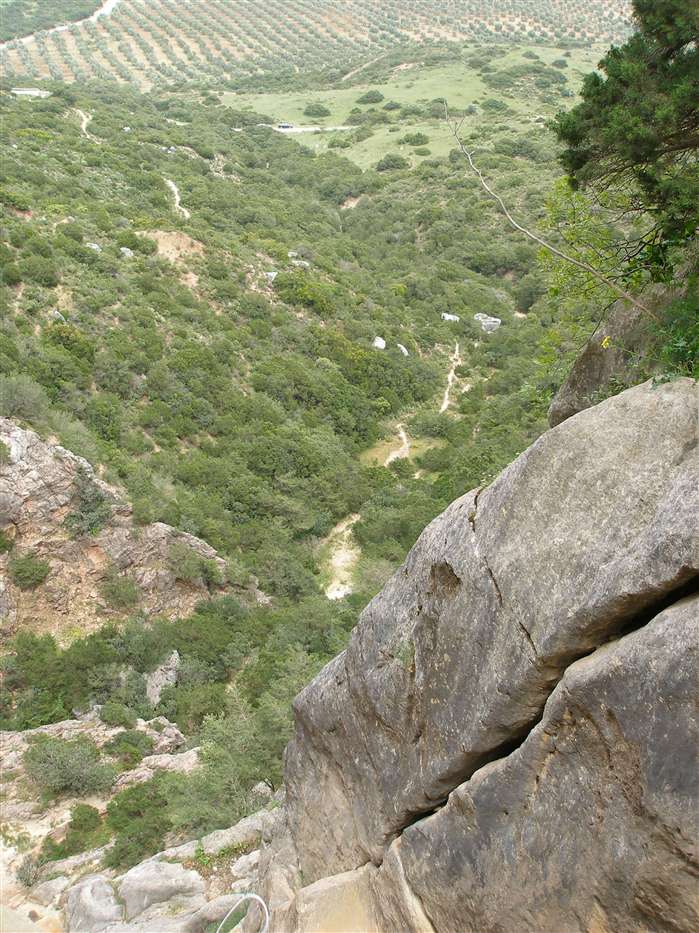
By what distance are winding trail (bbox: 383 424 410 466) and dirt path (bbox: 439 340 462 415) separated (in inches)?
129

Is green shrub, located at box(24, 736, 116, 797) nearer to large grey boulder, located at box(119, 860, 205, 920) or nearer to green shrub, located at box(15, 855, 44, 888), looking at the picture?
green shrub, located at box(15, 855, 44, 888)

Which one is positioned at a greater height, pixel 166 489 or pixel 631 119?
pixel 631 119

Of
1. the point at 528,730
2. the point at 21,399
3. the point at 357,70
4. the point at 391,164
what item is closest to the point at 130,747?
the point at 21,399

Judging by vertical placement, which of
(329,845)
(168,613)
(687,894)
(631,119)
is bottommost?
(168,613)

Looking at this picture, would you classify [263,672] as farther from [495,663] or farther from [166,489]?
[495,663]

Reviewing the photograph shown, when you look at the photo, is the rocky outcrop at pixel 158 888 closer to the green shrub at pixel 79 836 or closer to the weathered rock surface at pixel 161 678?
the green shrub at pixel 79 836

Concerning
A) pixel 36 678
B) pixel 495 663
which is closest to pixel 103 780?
pixel 36 678

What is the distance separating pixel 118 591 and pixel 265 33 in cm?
14908

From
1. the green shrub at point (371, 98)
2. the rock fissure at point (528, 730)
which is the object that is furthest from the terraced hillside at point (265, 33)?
the rock fissure at point (528, 730)

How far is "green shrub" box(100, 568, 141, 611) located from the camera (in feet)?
72.2

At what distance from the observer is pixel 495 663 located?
281 inches

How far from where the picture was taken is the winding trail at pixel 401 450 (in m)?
34.9

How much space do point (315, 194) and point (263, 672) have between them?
189 feet

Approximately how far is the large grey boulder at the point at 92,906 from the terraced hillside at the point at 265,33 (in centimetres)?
11963
